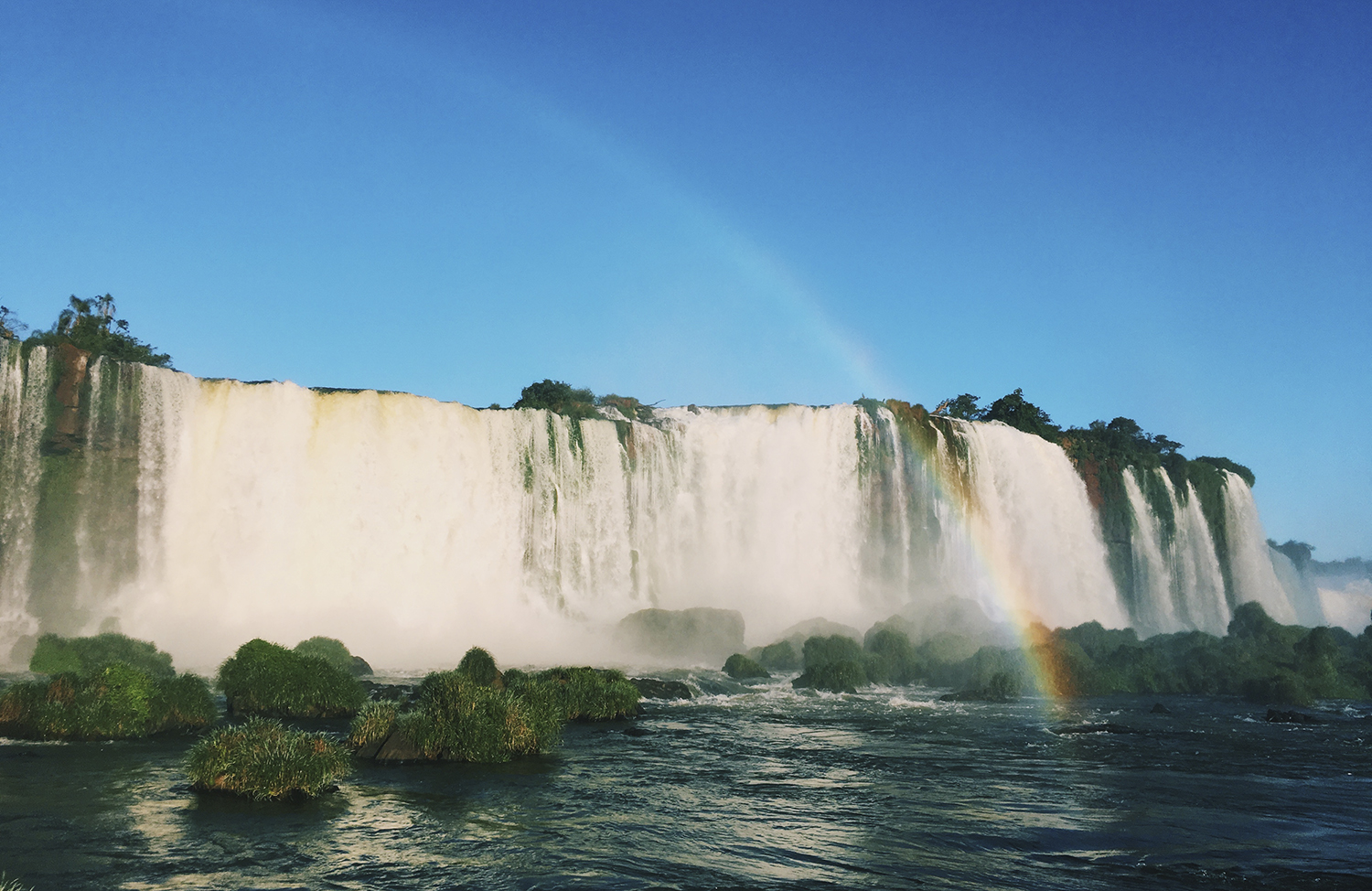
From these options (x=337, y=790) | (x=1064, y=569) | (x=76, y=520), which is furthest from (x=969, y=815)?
(x=1064, y=569)

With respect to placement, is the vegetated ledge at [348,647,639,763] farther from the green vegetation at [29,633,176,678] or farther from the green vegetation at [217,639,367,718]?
the green vegetation at [29,633,176,678]

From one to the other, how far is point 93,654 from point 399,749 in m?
15.0

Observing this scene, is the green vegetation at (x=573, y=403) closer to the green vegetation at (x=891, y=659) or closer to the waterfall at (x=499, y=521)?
the waterfall at (x=499, y=521)

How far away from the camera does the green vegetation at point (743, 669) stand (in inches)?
1346

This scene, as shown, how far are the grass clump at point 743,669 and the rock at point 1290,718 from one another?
15.4m

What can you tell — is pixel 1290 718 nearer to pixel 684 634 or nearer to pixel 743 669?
pixel 743 669

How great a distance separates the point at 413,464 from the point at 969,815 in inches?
1188

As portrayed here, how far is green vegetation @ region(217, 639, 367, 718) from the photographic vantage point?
20.7 metres

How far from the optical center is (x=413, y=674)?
30547 mm

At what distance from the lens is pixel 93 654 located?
26.2 metres

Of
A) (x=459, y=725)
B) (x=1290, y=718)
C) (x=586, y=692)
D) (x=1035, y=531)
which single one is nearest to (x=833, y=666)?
(x=586, y=692)

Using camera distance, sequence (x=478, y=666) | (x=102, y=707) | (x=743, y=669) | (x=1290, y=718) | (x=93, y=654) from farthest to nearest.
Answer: (x=743, y=669), (x=93, y=654), (x=1290, y=718), (x=478, y=666), (x=102, y=707)

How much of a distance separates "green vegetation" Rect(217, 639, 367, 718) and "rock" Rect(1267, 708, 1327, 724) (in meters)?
22.5

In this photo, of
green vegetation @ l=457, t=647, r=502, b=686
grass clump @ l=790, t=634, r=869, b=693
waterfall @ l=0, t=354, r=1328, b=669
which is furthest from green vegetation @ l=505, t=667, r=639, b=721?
waterfall @ l=0, t=354, r=1328, b=669
